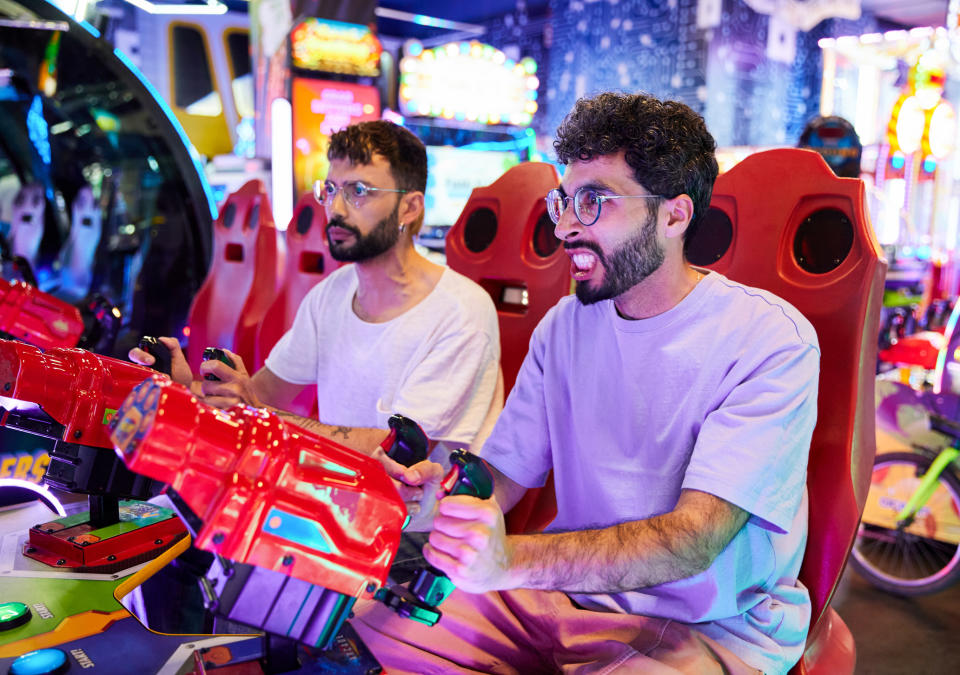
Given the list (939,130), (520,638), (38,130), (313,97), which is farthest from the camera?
(939,130)

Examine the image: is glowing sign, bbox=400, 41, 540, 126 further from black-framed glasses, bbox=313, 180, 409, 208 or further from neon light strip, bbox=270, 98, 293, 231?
black-framed glasses, bbox=313, 180, 409, 208

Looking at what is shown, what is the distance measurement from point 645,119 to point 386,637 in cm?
102

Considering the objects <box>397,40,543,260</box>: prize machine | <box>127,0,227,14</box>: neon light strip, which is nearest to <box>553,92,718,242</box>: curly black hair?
<box>127,0,227,14</box>: neon light strip

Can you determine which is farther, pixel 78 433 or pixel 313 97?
pixel 313 97

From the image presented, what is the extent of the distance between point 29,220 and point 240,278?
3562 millimetres

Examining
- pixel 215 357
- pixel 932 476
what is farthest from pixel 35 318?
pixel 932 476

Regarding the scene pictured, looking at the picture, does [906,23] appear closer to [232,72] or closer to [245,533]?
[232,72]

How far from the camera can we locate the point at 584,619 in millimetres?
1354

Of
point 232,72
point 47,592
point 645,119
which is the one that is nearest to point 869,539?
point 645,119

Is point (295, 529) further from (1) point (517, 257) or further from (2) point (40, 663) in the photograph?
(1) point (517, 257)

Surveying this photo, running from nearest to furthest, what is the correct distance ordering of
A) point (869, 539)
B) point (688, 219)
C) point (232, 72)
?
point (688, 219) < point (869, 539) < point (232, 72)

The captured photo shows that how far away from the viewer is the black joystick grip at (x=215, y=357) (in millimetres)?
1597

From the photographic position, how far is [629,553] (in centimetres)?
114

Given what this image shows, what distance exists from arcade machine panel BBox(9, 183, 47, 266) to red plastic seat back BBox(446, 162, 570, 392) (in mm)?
5162
